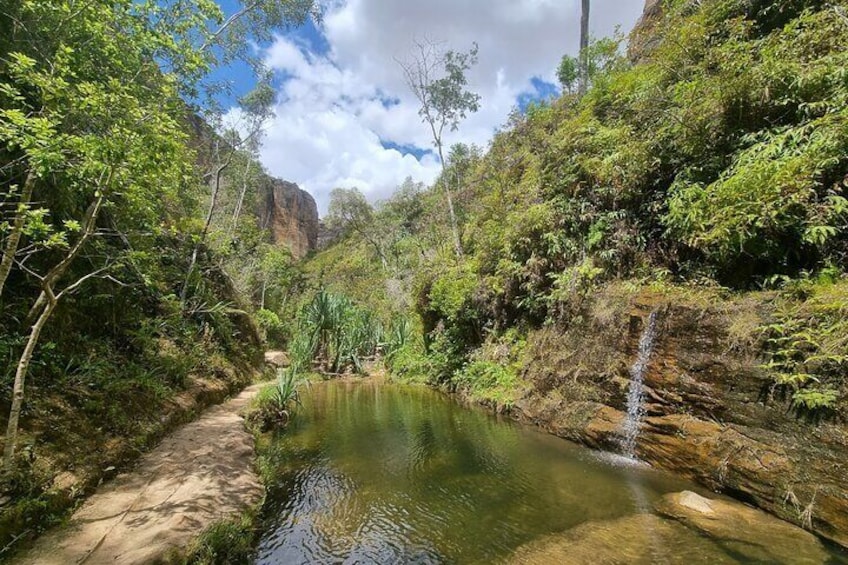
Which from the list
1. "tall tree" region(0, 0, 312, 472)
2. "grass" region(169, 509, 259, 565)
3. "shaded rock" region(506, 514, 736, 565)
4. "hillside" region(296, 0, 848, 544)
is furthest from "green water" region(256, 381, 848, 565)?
"tall tree" region(0, 0, 312, 472)

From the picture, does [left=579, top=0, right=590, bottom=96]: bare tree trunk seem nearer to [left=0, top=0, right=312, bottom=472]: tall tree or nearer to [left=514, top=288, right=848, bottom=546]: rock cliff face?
[left=514, top=288, right=848, bottom=546]: rock cliff face

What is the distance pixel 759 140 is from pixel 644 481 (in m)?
6.00

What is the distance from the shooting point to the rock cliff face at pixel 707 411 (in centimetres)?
434

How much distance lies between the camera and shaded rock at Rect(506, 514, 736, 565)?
3.93m

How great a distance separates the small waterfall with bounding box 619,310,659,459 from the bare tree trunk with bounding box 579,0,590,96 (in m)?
11.8

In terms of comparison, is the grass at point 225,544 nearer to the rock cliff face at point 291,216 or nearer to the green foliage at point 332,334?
the green foliage at point 332,334

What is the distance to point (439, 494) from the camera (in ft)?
18.4

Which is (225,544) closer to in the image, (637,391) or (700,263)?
(637,391)

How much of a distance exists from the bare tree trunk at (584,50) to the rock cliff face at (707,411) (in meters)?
11.2

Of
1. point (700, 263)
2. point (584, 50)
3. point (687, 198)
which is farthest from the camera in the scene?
point (584, 50)

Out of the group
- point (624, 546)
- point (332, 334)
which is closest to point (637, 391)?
point (624, 546)

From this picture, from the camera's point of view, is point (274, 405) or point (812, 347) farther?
point (274, 405)

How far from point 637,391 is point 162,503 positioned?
286 inches

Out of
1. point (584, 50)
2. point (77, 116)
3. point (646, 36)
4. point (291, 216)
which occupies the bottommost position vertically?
point (77, 116)
